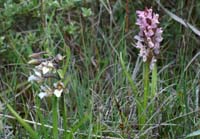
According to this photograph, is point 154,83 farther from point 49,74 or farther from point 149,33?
point 49,74

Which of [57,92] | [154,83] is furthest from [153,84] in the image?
[57,92]

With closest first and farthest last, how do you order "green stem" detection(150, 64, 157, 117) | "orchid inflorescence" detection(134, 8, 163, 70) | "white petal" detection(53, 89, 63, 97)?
"white petal" detection(53, 89, 63, 97) < "orchid inflorescence" detection(134, 8, 163, 70) < "green stem" detection(150, 64, 157, 117)

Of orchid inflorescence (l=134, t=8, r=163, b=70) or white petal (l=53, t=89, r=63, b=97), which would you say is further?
orchid inflorescence (l=134, t=8, r=163, b=70)

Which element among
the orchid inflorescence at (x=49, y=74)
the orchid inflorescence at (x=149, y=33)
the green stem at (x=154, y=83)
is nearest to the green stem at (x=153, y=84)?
the green stem at (x=154, y=83)

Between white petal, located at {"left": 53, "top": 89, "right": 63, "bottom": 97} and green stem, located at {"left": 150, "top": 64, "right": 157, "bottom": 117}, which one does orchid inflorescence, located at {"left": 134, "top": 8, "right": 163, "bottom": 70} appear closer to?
green stem, located at {"left": 150, "top": 64, "right": 157, "bottom": 117}

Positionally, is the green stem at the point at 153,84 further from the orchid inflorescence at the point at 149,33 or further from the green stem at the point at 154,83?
the orchid inflorescence at the point at 149,33

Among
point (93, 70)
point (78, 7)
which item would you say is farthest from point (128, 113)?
point (78, 7)

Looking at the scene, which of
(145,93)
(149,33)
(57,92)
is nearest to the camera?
(57,92)

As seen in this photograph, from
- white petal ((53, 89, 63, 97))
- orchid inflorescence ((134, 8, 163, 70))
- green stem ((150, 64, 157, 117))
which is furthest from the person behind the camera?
green stem ((150, 64, 157, 117))

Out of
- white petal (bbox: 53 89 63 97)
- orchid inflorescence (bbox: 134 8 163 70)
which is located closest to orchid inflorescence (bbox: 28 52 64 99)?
white petal (bbox: 53 89 63 97)

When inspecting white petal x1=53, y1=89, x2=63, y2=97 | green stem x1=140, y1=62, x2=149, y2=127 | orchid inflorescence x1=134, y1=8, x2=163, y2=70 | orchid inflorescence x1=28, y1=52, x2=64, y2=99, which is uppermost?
orchid inflorescence x1=134, y1=8, x2=163, y2=70

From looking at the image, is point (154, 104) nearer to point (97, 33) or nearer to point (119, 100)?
point (119, 100)

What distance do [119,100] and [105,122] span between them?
123mm

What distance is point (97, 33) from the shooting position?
8.23 ft
